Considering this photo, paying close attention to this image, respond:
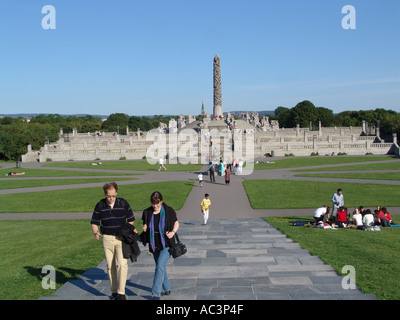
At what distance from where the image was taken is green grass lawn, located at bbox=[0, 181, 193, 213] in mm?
22383

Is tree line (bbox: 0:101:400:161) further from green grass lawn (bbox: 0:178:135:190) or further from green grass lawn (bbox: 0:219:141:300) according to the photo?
green grass lawn (bbox: 0:219:141:300)

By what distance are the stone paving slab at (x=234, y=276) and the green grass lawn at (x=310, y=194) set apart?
1082 cm

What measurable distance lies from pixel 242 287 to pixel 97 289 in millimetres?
2763

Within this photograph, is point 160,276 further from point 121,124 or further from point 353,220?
point 121,124

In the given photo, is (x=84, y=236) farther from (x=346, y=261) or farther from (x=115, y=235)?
(x=346, y=261)

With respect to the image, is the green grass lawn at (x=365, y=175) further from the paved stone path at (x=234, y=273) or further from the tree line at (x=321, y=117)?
the tree line at (x=321, y=117)

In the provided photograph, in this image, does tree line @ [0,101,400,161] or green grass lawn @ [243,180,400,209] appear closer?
green grass lawn @ [243,180,400,209]

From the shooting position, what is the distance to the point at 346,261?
9375 millimetres

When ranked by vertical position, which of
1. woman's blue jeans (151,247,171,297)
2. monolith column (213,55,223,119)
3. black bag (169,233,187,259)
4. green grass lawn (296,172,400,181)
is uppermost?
monolith column (213,55,223,119)

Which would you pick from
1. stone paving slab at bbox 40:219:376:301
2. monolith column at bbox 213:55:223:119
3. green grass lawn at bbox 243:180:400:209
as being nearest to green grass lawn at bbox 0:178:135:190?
green grass lawn at bbox 243:180:400:209

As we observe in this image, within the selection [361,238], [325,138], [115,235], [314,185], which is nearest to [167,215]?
[115,235]

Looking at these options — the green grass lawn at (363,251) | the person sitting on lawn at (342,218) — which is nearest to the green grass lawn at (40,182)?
the green grass lawn at (363,251)

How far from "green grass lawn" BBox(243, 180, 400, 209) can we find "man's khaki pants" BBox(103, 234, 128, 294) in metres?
14.8
